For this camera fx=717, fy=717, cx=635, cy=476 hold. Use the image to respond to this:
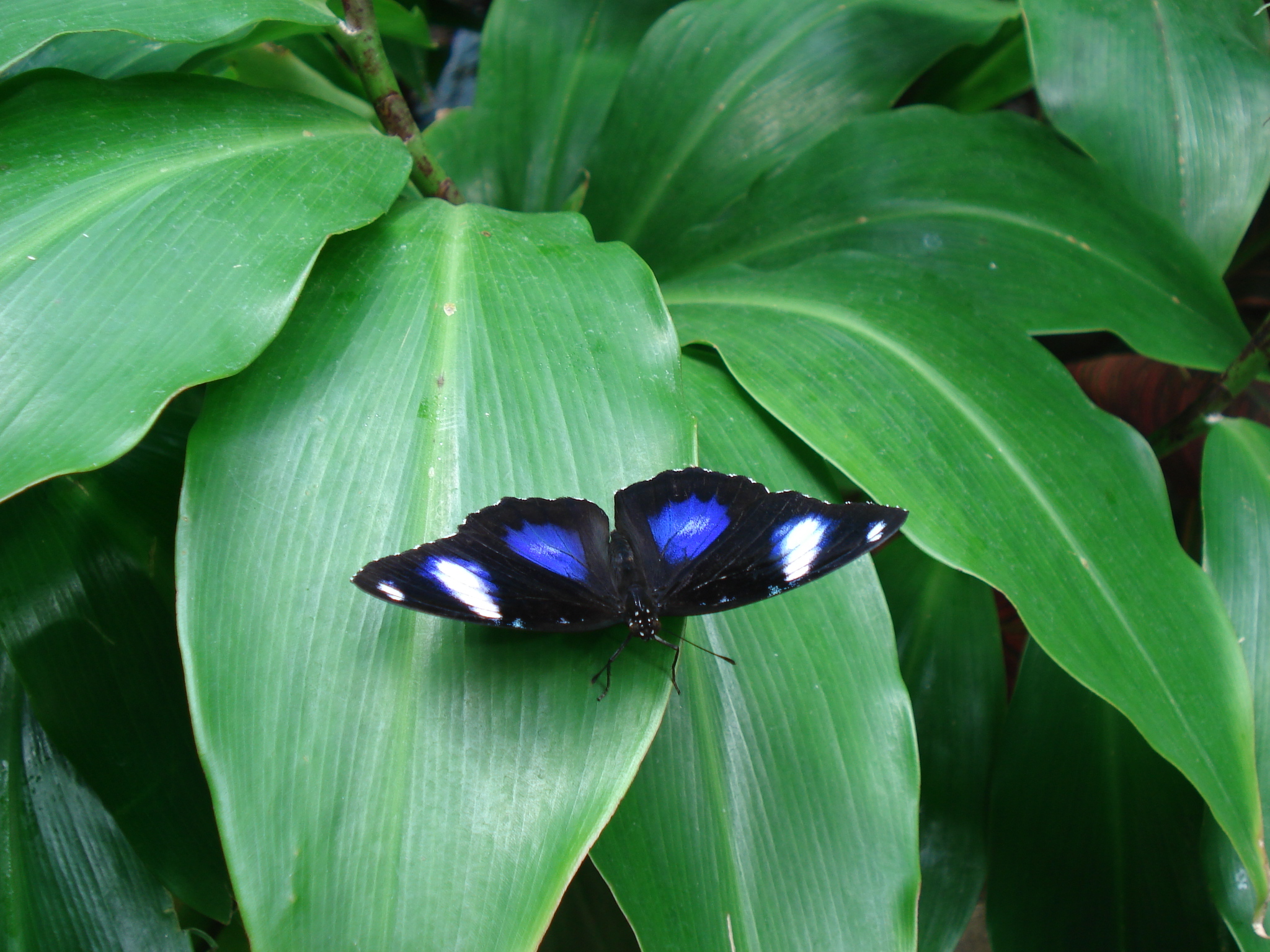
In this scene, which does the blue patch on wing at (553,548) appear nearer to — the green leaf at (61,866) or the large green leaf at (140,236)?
the large green leaf at (140,236)

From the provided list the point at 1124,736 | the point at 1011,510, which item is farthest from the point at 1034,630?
the point at 1124,736

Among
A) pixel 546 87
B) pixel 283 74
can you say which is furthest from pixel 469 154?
pixel 283 74

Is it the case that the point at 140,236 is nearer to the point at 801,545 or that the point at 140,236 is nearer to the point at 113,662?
the point at 113,662

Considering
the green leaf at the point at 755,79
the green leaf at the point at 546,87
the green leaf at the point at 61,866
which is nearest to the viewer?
the green leaf at the point at 61,866

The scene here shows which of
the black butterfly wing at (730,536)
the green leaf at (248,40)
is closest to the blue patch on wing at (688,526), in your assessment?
the black butterfly wing at (730,536)

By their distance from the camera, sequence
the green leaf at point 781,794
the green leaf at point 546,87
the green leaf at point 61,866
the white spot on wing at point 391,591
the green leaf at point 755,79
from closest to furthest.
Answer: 1. the white spot on wing at point 391,591
2. the green leaf at point 781,794
3. the green leaf at point 61,866
4. the green leaf at point 755,79
5. the green leaf at point 546,87

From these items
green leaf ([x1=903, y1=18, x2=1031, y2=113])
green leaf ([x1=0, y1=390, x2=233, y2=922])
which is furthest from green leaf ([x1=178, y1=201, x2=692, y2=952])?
green leaf ([x1=903, y1=18, x2=1031, y2=113])
